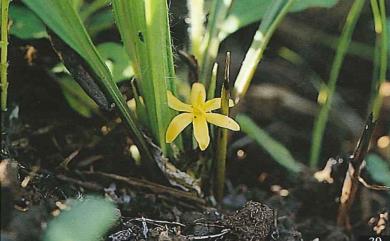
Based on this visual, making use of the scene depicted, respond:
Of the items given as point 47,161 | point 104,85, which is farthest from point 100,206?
point 47,161

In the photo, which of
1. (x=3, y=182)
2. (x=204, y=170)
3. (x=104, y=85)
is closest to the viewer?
(x=3, y=182)

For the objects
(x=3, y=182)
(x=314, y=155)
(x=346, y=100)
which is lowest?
(x=3, y=182)

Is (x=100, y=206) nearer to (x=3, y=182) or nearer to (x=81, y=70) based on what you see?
(x=3, y=182)

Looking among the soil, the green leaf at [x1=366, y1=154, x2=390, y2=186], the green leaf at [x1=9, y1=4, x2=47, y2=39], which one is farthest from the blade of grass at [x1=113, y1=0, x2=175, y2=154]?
the green leaf at [x1=366, y1=154, x2=390, y2=186]

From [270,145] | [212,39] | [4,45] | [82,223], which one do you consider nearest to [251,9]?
[212,39]

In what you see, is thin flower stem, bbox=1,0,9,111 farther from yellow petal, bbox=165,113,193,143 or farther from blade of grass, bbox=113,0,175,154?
yellow petal, bbox=165,113,193,143

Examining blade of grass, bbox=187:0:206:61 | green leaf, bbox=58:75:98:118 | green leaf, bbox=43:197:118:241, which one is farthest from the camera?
green leaf, bbox=58:75:98:118

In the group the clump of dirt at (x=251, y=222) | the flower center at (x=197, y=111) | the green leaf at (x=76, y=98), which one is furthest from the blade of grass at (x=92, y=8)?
the clump of dirt at (x=251, y=222)
